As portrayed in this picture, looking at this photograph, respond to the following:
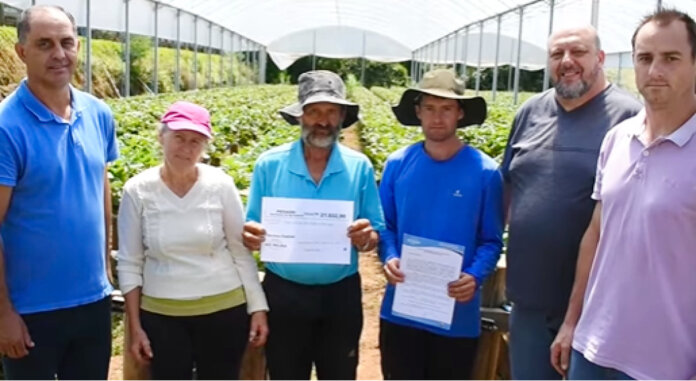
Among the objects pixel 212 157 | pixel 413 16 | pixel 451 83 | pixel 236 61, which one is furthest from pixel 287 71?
pixel 451 83

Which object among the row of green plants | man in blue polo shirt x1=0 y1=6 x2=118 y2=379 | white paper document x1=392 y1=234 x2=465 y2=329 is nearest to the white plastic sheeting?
the row of green plants

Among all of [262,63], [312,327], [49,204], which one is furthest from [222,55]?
[49,204]

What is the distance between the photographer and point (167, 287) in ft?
8.80

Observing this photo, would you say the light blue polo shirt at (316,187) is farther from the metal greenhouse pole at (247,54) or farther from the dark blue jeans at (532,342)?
the metal greenhouse pole at (247,54)

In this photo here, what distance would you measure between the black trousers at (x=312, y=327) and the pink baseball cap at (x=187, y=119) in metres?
0.65

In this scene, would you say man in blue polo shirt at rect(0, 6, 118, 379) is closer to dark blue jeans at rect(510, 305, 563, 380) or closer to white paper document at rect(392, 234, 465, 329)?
white paper document at rect(392, 234, 465, 329)

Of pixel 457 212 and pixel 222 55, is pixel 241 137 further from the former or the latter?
pixel 222 55

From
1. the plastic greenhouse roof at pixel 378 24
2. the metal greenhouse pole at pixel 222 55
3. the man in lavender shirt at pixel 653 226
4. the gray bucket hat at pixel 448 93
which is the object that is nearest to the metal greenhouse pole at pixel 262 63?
the plastic greenhouse roof at pixel 378 24

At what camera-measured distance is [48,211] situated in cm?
247

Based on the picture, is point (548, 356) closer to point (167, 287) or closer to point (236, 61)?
point (167, 287)

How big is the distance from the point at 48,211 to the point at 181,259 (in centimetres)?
50

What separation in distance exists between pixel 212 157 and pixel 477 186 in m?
6.34

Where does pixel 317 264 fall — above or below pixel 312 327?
above

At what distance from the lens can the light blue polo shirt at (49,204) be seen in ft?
7.91
